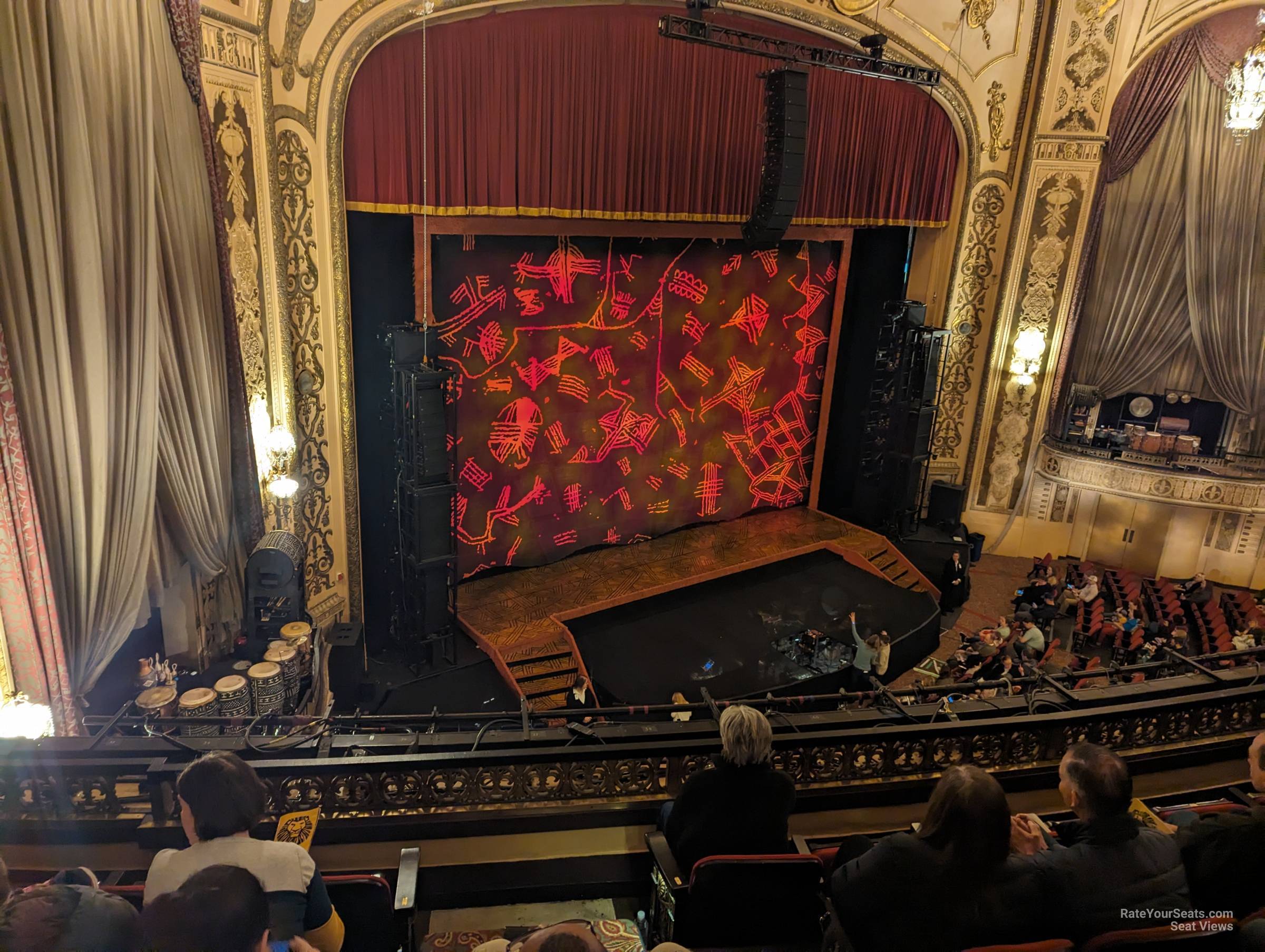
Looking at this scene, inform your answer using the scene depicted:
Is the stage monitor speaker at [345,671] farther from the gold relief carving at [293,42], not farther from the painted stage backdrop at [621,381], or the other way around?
the gold relief carving at [293,42]

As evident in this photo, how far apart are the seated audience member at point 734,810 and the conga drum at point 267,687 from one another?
4.26m

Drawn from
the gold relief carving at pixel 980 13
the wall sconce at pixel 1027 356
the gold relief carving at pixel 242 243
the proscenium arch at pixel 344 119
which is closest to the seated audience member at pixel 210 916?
the gold relief carving at pixel 242 243

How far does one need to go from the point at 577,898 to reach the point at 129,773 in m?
1.60

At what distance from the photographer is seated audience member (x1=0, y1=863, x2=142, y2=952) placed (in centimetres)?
169

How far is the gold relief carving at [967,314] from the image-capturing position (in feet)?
37.0

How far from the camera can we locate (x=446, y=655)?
7.77m

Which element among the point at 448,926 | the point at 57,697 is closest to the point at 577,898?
the point at 448,926

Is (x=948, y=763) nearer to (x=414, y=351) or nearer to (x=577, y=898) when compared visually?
(x=577, y=898)

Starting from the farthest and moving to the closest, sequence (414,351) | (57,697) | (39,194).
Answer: (414,351) → (57,697) → (39,194)

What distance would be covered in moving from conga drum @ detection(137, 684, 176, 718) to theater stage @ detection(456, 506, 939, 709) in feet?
9.16

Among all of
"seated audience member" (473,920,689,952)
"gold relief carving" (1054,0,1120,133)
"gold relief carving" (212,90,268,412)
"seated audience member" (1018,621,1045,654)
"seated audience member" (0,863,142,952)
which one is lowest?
"seated audience member" (1018,621,1045,654)

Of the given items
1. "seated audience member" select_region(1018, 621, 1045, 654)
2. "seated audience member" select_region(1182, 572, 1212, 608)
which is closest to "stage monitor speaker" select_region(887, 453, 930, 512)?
"seated audience member" select_region(1018, 621, 1045, 654)

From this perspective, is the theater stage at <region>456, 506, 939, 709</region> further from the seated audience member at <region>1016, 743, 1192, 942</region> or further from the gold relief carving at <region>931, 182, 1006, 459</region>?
the seated audience member at <region>1016, 743, 1192, 942</region>

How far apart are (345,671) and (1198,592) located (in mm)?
9800
